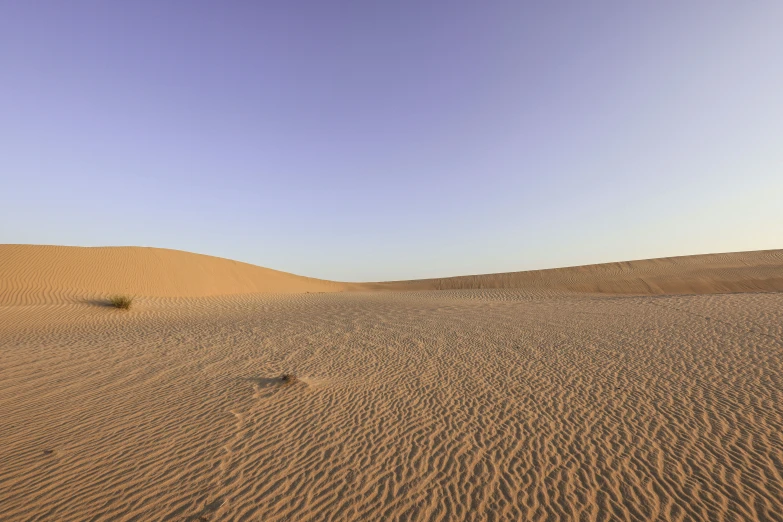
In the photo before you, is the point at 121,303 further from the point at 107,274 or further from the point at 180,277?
the point at 180,277

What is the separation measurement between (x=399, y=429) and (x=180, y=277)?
33.8 metres

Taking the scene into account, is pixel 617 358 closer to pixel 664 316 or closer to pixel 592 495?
pixel 592 495

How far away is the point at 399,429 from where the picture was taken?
5.39 m

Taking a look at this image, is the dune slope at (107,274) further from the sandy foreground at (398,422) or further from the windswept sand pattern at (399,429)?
the windswept sand pattern at (399,429)

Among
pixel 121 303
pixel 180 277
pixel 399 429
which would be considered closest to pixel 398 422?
pixel 399 429

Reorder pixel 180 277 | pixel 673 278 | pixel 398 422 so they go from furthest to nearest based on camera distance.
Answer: pixel 673 278
pixel 180 277
pixel 398 422

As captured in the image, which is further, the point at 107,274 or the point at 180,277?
the point at 180,277

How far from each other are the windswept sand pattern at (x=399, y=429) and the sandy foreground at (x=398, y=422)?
0.03 metres

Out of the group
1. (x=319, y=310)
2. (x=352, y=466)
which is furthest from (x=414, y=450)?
(x=319, y=310)

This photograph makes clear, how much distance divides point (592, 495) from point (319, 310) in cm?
1697

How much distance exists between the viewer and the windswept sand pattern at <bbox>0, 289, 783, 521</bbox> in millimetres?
3734

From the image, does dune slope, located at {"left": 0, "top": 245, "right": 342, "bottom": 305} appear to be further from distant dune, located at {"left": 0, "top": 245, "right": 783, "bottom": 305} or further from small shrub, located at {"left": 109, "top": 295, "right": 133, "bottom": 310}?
small shrub, located at {"left": 109, "top": 295, "right": 133, "bottom": 310}

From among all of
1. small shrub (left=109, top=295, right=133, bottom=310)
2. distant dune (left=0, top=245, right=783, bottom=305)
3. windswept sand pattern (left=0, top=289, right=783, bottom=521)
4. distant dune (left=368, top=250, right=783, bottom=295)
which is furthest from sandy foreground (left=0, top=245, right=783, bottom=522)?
distant dune (left=368, top=250, right=783, bottom=295)

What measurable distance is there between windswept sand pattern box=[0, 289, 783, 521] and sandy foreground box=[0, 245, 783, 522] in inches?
1.3
